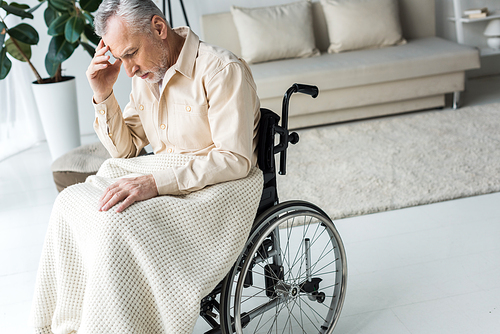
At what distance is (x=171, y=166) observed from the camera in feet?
4.50

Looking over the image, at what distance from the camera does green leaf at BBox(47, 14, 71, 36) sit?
9.51 feet

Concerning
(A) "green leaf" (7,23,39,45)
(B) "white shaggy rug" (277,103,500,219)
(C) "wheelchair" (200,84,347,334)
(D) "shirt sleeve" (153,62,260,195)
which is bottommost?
(B) "white shaggy rug" (277,103,500,219)

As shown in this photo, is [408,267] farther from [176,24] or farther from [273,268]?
[176,24]

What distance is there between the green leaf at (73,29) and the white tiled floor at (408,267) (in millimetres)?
1008

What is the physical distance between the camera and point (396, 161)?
2893 mm

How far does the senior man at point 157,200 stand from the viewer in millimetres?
1124

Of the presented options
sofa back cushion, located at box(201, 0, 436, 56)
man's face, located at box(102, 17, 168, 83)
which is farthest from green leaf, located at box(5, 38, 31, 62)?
man's face, located at box(102, 17, 168, 83)

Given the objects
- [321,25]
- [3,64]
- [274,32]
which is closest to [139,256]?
[3,64]

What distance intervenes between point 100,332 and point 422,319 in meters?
1.10

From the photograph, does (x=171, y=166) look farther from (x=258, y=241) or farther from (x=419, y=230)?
(x=419, y=230)

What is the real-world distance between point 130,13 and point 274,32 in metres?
2.63

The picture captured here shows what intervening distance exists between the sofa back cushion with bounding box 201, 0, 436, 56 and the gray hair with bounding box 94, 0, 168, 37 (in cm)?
262

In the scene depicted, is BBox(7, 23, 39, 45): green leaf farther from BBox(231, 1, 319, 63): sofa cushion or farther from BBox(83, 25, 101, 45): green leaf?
BBox(231, 1, 319, 63): sofa cushion

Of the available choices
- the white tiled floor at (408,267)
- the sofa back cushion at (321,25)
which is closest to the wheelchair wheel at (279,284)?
the white tiled floor at (408,267)
